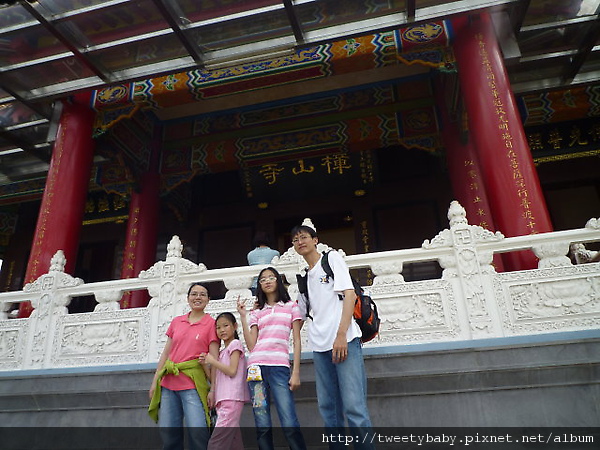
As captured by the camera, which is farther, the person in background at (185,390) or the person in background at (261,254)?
the person in background at (261,254)

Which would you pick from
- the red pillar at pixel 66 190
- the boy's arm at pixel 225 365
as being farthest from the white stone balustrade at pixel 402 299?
the red pillar at pixel 66 190

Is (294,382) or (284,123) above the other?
(284,123)

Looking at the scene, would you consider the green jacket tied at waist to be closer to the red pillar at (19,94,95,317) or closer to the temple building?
the temple building

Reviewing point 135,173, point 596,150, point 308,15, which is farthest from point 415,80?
point 135,173

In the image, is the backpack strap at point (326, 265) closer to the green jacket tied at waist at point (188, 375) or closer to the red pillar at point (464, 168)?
the green jacket tied at waist at point (188, 375)

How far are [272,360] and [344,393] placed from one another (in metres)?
0.45

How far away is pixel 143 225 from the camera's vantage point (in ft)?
27.1

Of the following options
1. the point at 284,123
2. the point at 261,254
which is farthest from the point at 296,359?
the point at 284,123

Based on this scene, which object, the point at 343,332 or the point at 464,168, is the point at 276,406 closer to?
the point at 343,332

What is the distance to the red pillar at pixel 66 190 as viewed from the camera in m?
5.91

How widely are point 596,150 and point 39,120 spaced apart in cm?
960

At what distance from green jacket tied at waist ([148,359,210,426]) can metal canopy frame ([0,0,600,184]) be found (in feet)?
13.2

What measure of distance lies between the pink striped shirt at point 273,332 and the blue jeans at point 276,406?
2.1 inches

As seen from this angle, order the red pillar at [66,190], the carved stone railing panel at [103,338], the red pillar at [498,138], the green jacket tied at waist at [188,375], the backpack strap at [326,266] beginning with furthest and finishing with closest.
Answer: the red pillar at [66,190]
the red pillar at [498,138]
the carved stone railing panel at [103,338]
the green jacket tied at waist at [188,375]
the backpack strap at [326,266]
